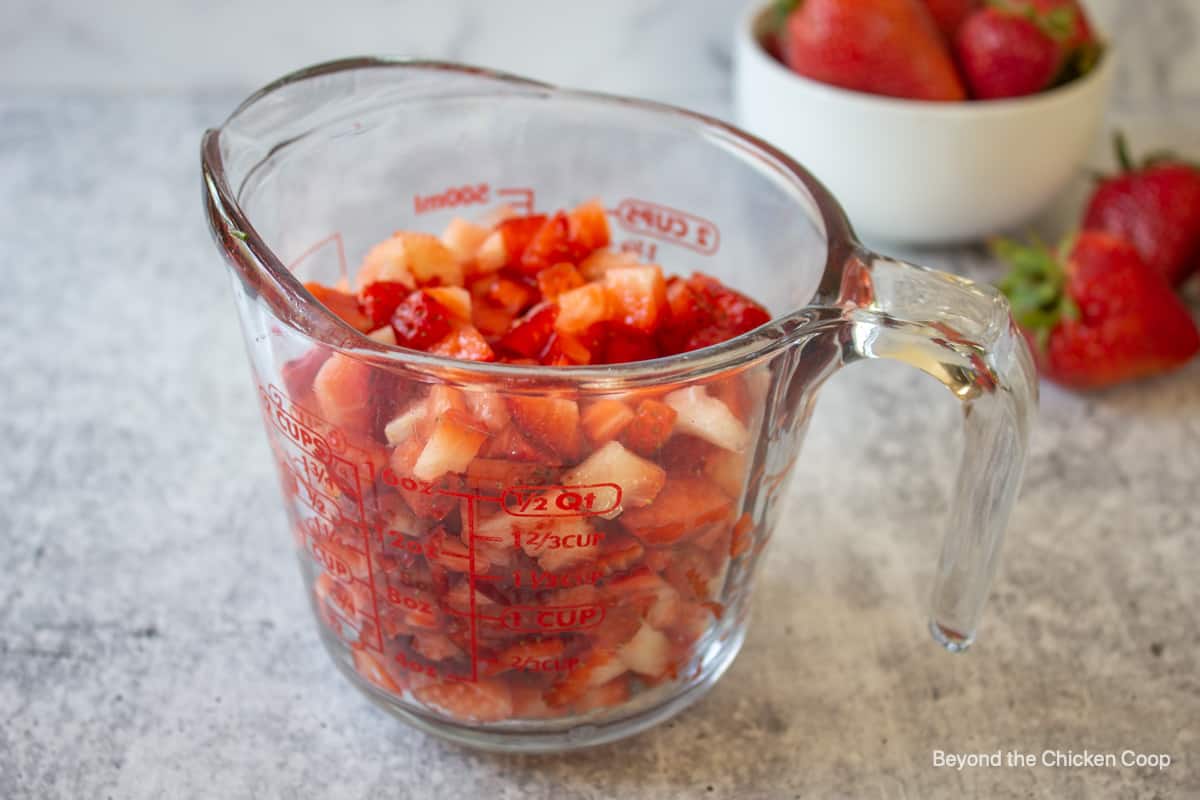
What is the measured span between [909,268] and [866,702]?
12.9 inches

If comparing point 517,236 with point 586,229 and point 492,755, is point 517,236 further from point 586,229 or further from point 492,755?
point 492,755

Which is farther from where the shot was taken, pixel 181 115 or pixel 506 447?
pixel 181 115

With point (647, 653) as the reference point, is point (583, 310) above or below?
above

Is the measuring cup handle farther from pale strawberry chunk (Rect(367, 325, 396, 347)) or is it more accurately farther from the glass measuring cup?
pale strawberry chunk (Rect(367, 325, 396, 347))

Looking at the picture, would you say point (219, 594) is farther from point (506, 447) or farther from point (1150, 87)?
point (1150, 87)

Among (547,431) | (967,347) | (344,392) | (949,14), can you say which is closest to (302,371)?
(344,392)

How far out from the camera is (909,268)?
669 millimetres

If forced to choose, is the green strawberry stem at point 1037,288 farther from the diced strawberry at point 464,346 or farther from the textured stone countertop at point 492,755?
the diced strawberry at point 464,346

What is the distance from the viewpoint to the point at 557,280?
799 millimetres

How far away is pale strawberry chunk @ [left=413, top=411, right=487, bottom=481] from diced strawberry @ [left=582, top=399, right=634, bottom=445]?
0.05 meters

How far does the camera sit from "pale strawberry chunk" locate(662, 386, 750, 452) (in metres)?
0.62

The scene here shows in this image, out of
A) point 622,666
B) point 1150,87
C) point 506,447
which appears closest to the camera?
point 506,447

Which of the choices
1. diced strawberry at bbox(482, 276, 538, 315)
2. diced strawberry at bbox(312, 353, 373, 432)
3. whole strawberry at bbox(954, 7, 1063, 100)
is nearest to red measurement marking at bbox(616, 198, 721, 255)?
diced strawberry at bbox(482, 276, 538, 315)

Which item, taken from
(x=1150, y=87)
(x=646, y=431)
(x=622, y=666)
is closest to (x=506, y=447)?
(x=646, y=431)
